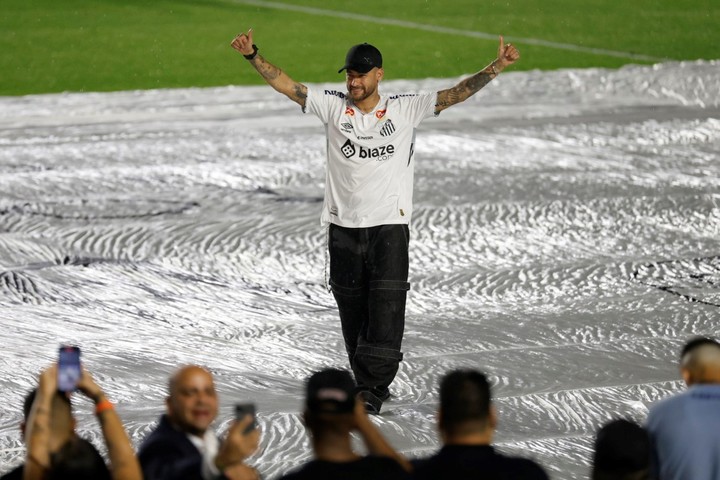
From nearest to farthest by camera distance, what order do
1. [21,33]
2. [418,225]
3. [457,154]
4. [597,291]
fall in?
1. [597,291]
2. [418,225]
3. [457,154]
4. [21,33]

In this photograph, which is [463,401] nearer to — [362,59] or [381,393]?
[381,393]

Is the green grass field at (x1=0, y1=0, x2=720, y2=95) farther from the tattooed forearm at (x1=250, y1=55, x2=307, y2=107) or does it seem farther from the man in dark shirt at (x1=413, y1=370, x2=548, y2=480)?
the man in dark shirt at (x1=413, y1=370, x2=548, y2=480)

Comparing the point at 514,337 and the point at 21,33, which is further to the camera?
the point at 21,33

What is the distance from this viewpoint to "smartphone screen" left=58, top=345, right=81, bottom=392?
3.88 metres

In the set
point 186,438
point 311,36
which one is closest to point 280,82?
point 186,438

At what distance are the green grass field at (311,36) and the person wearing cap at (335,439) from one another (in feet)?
43.4

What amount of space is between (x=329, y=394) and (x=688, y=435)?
124 cm

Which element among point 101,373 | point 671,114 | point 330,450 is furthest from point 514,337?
point 671,114

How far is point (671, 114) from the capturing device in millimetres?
14547

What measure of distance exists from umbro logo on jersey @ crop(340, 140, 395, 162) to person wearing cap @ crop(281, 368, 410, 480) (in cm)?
268

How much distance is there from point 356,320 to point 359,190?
717 millimetres

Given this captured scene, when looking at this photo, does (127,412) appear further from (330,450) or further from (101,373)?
(330,450)

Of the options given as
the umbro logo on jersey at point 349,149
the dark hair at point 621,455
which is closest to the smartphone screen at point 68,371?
the dark hair at point 621,455

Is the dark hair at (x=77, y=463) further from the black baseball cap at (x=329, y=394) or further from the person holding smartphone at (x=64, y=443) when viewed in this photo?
the black baseball cap at (x=329, y=394)
